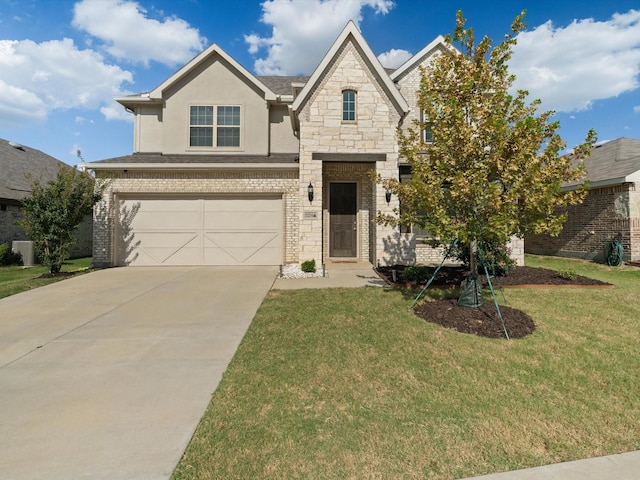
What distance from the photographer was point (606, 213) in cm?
1291

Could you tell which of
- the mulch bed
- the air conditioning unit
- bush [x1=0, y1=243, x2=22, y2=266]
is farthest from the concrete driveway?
bush [x1=0, y1=243, x2=22, y2=266]

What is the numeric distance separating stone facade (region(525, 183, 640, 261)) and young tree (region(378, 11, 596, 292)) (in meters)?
9.35

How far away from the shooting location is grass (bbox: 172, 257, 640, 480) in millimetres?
2375

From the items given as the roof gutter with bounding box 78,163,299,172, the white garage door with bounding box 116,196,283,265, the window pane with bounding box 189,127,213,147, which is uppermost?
the window pane with bounding box 189,127,213,147

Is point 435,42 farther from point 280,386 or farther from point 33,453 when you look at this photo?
point 33,453

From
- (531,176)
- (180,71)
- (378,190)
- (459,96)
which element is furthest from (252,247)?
(531,176)

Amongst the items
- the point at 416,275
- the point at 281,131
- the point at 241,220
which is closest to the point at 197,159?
the point at 241,220

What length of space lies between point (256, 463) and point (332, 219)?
10.9m

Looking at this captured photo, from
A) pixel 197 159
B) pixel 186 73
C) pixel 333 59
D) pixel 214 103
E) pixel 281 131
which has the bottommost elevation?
pixel 197 159

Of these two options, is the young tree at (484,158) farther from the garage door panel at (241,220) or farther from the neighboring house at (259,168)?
the garage door panel at (241,220)

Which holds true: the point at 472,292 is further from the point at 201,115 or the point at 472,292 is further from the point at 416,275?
the point at 201,115

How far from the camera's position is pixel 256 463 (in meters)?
2.33

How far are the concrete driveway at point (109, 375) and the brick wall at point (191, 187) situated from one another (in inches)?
172

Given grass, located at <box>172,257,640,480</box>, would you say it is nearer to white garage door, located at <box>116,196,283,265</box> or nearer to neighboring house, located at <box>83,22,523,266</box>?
neighboring house, located at <box>83,22,523,266</box>
